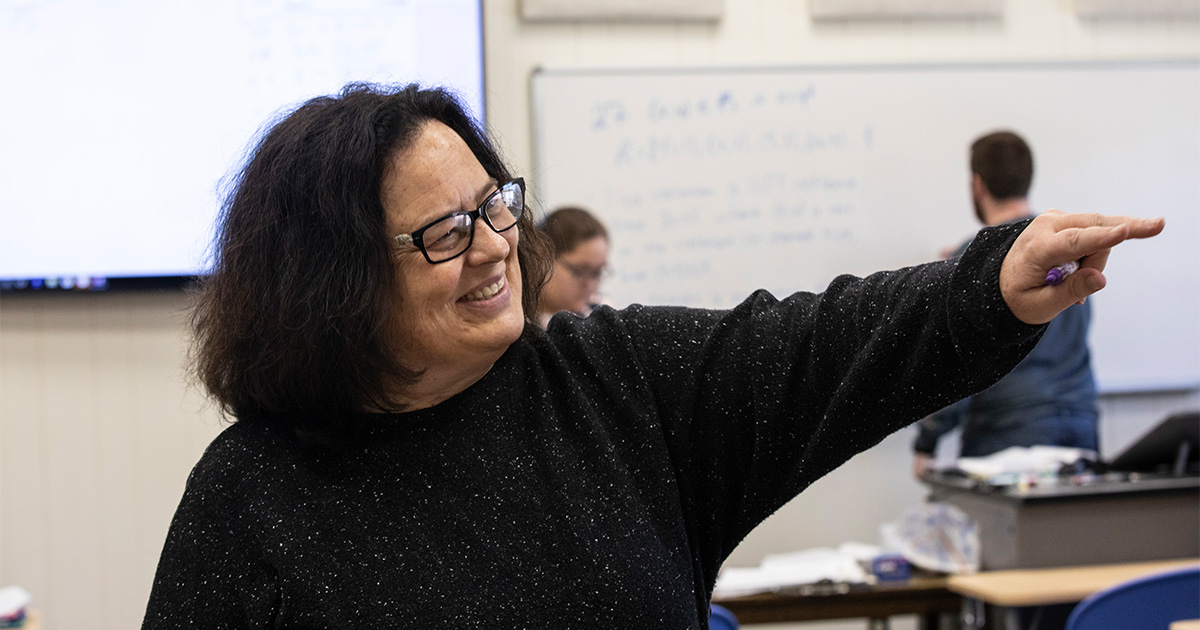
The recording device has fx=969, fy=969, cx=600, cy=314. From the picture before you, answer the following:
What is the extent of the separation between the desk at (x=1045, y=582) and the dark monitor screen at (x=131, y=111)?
6.00 ft

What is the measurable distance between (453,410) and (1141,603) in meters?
1.31

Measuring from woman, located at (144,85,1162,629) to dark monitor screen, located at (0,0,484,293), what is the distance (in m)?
1.82

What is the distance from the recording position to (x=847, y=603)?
88.0 inches

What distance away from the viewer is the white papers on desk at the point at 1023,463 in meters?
2.37

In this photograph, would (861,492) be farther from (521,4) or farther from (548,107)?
(521,4)

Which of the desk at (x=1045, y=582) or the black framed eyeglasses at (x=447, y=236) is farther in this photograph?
the desk at (x=1045, y=582)

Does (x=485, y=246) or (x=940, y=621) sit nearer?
(x=485, y=246)

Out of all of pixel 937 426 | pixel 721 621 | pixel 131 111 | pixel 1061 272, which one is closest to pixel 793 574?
pixel 721 621

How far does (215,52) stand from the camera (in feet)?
9.24

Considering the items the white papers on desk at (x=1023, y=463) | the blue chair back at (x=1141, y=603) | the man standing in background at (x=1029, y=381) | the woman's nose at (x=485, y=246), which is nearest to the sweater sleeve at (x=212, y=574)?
the woman's nose at (x=485, y=246)

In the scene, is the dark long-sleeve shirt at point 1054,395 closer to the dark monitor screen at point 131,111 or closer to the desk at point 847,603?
the desk at point 847,603

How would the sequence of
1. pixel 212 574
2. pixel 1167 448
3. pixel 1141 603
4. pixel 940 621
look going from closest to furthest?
1. pixel 212 574
2. pixel 1141 603
3. pixel 1167 448
4. pixel 940 621

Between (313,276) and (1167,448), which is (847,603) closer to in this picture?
(1167,448)

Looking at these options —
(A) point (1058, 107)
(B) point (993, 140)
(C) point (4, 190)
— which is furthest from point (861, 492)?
(C) point (4, 190)
